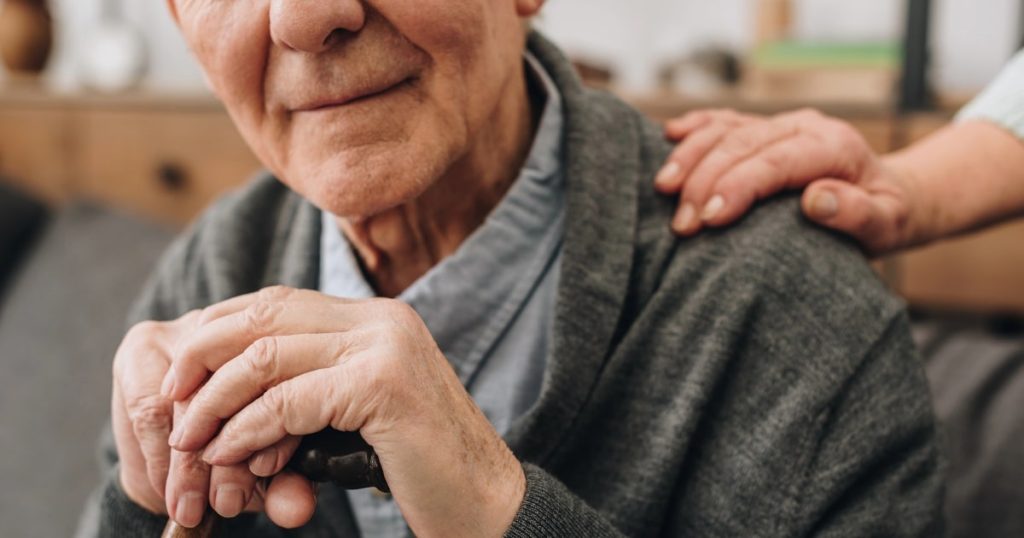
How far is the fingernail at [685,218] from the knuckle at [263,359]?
17.0 inches

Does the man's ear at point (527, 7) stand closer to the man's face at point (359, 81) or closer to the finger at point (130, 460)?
the man's face at point (359, 81)

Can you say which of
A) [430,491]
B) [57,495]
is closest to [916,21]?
[430,491]

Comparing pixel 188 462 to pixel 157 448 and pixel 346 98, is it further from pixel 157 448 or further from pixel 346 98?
pixel 346 98

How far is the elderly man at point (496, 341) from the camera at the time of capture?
676 millimetres

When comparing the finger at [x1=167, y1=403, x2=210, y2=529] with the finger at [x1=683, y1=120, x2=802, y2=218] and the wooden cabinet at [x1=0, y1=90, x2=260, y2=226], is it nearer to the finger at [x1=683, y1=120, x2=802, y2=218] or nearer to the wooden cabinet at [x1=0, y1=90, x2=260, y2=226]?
the finger at [x1=683, y1=120, x2=802, y2=218]

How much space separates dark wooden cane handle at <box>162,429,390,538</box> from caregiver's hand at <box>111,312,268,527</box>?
0.05 m

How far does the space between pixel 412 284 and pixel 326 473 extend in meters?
0.38

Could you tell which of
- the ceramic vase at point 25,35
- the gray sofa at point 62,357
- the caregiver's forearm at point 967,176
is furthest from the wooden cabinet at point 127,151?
the caregiver's forearm at point 967,176

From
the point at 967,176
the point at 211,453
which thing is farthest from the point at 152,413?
the point at 967,176

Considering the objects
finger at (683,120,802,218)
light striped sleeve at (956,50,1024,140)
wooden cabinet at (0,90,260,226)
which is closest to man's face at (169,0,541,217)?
finger at (683,120,802,218)

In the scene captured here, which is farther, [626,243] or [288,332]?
[626,243]

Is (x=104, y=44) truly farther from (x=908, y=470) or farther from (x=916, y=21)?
(x=908, y=470)

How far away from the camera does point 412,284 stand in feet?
3.38

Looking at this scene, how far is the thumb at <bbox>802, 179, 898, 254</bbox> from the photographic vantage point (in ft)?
2.96
